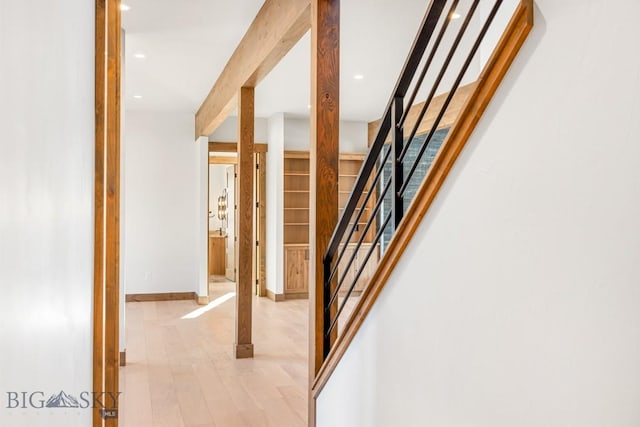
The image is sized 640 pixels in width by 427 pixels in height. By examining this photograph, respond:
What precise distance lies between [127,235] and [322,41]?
6206 millimetres

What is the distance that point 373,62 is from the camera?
5223mm

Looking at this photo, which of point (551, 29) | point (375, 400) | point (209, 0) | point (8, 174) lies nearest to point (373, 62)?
point (209, 0)

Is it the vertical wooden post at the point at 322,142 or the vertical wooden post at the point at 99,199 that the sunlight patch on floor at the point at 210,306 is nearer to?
the vertical wooden post at the point at 322,142

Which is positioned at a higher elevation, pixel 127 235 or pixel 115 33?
pixel 115 33

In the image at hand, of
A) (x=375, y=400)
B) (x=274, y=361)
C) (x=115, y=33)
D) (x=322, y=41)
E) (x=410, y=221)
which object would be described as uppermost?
(x=322, y=41)

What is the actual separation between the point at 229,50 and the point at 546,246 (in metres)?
4.32

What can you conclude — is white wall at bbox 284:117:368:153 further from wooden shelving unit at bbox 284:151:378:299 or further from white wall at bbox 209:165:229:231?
white wall at bbox 209:165:229:231

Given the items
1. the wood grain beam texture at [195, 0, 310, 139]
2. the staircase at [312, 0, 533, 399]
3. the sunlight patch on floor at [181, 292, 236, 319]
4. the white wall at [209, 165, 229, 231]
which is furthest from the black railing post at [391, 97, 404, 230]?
the white wall at [209, 165, 229, 231]

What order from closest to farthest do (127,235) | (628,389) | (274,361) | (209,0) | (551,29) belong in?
1. (628,389)
2. (551,29)
3. (209,0)
4. (274,361)
5. (127,235)

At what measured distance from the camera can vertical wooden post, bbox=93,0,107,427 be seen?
1.42m

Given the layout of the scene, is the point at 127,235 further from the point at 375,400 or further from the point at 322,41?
the point at 375,400

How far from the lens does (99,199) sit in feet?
4.98

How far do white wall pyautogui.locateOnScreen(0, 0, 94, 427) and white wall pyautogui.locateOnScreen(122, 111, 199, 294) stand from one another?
7345mm

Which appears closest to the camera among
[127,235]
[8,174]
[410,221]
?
[8,174]
